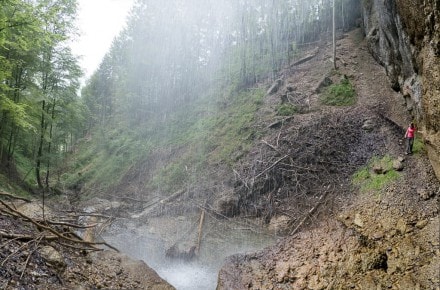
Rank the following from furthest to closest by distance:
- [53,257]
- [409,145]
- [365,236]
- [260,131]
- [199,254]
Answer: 1. [260,131]
2. [199,254]
3. [409,145]
4. [365,236]
5. [53,257]

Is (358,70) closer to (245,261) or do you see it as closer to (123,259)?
(245,261)

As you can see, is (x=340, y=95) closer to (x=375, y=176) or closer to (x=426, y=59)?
(x=375, y=176)

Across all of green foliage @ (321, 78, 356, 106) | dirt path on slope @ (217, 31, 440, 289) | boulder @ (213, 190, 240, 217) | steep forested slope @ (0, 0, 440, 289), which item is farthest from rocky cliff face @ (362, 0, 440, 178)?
boulder @ (213, 190, 240, 217)

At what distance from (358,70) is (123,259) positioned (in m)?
15.0

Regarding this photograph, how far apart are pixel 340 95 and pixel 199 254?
1039cm

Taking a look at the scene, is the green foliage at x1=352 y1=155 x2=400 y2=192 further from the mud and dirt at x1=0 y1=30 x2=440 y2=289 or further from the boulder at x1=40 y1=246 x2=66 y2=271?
the boulder at x1=40 y1=246 x2=66 y2=271

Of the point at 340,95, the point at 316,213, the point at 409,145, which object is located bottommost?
the point at 316,213

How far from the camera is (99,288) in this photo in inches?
239

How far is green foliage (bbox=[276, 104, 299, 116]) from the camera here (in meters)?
15.2

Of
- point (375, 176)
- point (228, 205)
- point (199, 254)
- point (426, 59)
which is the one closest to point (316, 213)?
point (375, 176)

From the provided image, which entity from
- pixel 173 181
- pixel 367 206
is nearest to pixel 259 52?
pixel 173 181

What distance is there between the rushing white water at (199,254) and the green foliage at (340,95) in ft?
26.1

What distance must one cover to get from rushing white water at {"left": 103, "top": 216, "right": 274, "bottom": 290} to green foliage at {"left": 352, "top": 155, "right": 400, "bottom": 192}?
11.5 ft

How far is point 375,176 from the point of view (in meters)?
9.08
